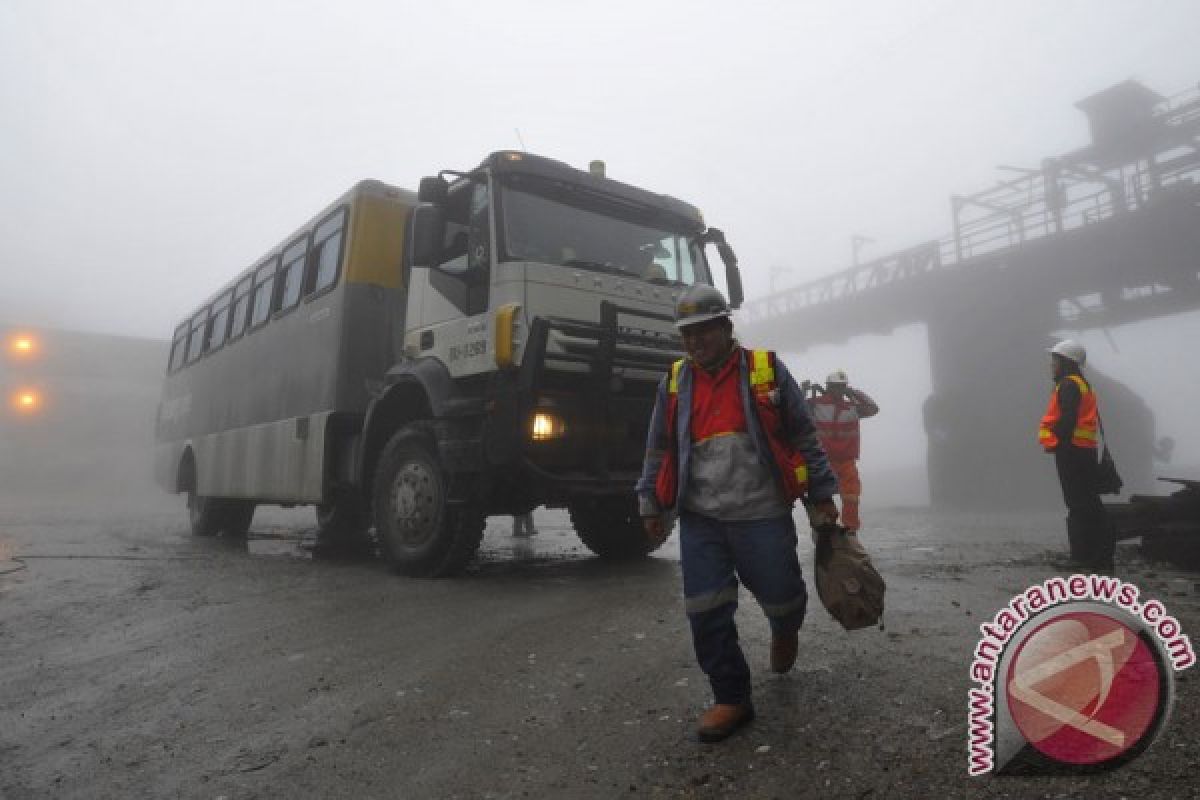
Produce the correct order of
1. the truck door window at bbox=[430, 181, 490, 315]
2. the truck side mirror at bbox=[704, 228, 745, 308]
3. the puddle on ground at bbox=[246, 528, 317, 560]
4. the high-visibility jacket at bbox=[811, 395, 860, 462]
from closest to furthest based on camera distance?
the truck door window at bbox=[430, 181, 490, 315] → the truck side mirror at bbox=[704, 228, 745, 308] → the high-visibility jacket at bbox=[811, 395, 860, 462] → the puddle on ground at bbox=[246, 528, 317, 560]

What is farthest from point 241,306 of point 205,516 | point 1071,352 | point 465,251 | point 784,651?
point 1071,352

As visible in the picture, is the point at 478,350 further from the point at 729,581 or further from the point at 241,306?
the point at 241,306

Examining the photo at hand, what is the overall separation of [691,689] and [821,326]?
25891 millimetres

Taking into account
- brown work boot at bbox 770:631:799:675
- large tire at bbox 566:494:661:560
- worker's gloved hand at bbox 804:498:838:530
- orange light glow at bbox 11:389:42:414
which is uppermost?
orange light glow at bbox 11:389:42:414

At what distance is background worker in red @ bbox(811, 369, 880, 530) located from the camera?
7566 millimetres

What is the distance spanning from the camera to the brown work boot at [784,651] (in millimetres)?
3029

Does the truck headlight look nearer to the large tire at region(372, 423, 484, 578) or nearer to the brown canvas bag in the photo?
the large tire at region(372, 423, 484, 578)

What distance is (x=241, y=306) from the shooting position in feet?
32.2

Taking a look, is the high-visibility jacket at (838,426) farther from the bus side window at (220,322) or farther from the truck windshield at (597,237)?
the bus side window at (220,322)

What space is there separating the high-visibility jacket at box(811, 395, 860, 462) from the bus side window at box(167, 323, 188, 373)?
1037 centimetres

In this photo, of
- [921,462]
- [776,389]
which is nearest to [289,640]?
[776,389]

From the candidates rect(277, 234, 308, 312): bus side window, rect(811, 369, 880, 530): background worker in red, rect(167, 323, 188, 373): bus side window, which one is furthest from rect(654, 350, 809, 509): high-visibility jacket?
rect(167, 323, 188, 373): bus side window

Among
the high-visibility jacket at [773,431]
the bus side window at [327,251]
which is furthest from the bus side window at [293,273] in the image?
the high-visibility jacket at [773,431]

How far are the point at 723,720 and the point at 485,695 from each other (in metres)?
1.14
